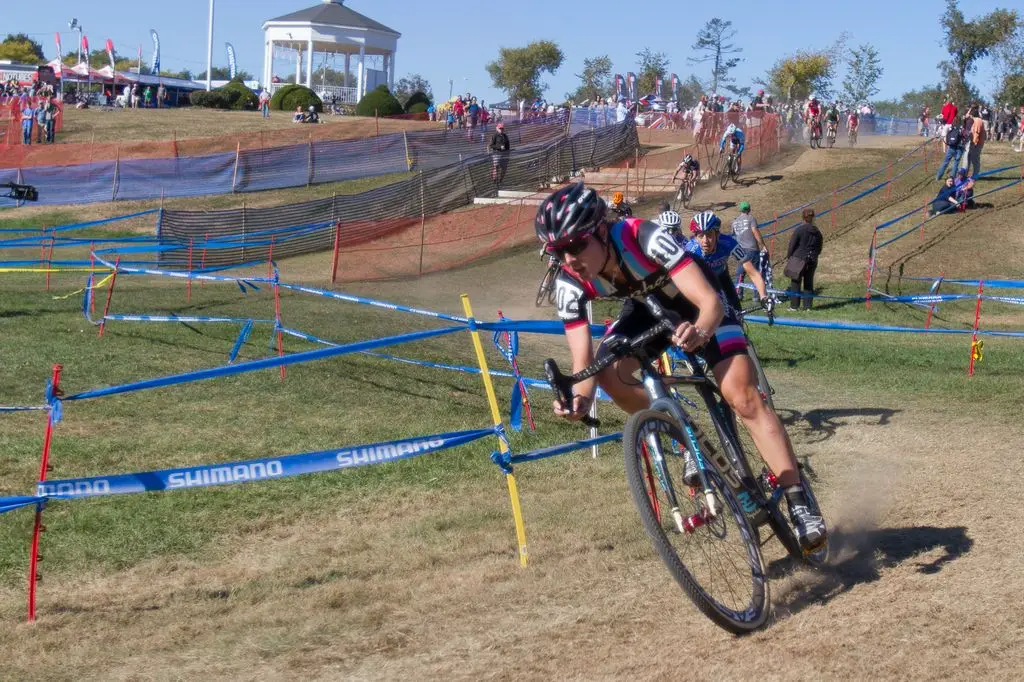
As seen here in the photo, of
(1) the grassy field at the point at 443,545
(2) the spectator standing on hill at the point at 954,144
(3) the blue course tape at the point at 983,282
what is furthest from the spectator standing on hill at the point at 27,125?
(3) the blue course tape at the point at 983,282

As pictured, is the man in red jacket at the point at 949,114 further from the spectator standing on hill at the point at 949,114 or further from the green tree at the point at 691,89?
the green tree at the point at 691,89

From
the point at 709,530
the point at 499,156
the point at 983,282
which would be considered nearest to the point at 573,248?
the point at 709,530

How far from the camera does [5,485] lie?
7562 millimetres

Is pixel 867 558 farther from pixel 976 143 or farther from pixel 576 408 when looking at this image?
pixel 976 143

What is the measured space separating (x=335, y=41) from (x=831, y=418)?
6379cm

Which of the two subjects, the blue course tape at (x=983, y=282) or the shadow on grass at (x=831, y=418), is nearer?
the shadow on grass at (x=831, y=418)

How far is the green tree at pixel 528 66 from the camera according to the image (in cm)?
9012

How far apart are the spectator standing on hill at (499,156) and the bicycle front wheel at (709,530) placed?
94.2 feet

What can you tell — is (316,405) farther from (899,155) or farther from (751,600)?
(899,155)

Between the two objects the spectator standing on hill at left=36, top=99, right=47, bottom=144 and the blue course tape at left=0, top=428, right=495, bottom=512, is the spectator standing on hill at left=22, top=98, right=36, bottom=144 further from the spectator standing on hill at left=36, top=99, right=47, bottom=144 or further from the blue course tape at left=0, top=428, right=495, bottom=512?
the blue course tape at left=0, top=428, right=495, bottom=512

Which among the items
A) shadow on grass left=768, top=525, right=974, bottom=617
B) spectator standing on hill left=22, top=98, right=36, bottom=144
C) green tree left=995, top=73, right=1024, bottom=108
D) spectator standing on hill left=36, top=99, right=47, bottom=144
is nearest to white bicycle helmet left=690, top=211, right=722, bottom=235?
shadow on grass left=768, top=525, right=974, bottom=617

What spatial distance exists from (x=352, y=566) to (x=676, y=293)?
2.59 m

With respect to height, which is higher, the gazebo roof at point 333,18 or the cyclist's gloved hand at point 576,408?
the gazebo roof at point 333,18

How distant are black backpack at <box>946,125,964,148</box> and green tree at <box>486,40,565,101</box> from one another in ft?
210
